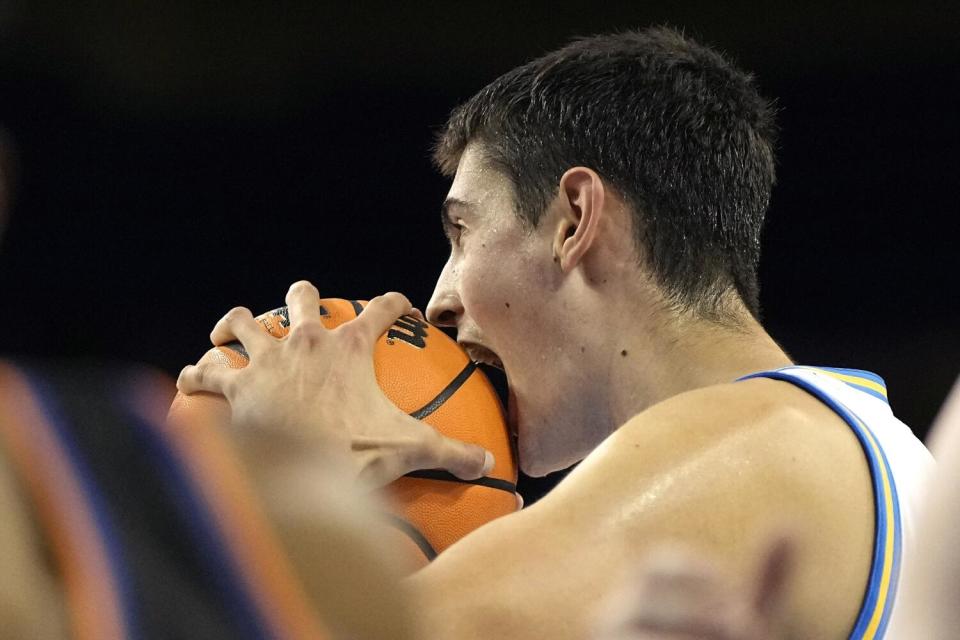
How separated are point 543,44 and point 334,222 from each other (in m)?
1.43

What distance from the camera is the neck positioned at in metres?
2.19

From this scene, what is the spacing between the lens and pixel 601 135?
2381 millimetres

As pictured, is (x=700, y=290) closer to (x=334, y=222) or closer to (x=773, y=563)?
(x=773, y=563)

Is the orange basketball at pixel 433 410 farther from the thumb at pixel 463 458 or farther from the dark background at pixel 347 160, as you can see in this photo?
the dark background at pixel 347 160

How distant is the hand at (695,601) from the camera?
1.56 meters

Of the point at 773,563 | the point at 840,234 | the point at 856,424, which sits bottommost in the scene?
the point at 840,234

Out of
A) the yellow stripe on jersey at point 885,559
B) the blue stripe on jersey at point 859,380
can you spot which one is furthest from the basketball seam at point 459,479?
the yellow stripe on jersey at point 885,559

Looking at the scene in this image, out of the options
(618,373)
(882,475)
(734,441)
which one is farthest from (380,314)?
(882,475)

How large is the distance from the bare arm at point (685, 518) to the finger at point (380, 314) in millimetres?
712

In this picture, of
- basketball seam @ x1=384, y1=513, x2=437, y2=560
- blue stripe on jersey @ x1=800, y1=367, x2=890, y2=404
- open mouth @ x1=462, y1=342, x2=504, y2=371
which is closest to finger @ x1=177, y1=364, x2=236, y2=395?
basketball seam @ x1=384, y1=513, x2=437, y2=560

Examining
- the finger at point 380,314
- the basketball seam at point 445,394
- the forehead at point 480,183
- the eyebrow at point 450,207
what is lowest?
the basketball seam at point 445,394

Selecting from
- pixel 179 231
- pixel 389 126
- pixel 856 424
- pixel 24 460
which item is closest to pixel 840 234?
pixel 389 126

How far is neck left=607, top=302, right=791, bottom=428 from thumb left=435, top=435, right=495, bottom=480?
0.32 meters

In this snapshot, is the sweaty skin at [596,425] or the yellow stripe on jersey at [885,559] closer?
the sweaty skin at [596,425]
